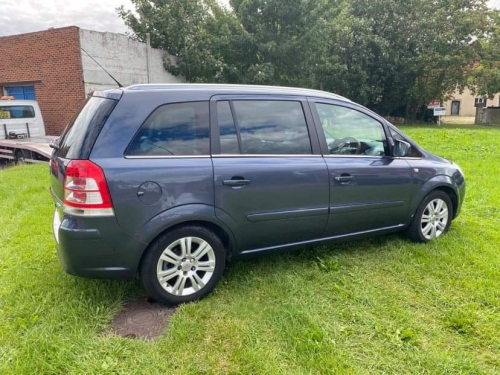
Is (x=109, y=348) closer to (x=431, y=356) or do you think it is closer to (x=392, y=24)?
(x=431, y=356)

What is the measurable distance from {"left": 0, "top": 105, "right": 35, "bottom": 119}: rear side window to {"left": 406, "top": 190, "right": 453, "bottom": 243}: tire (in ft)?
34.4

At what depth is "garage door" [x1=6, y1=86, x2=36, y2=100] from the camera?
1471 centimetres

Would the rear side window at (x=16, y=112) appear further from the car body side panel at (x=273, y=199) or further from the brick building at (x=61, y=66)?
the car body side panel at (x=273, y=199)

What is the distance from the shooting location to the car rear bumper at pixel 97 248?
253cm

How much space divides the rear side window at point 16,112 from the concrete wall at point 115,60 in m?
2.40

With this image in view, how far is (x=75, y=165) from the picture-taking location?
2.52 m

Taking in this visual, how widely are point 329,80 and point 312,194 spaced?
66.2ft

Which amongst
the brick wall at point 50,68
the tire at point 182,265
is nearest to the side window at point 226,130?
the tire at point 182,265

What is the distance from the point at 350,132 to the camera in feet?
12.0

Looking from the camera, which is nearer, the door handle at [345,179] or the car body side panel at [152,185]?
the car body side panel at [152,185]

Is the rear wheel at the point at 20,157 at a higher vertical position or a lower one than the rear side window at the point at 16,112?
lower

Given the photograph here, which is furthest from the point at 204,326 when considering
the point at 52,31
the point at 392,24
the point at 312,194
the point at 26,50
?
the point at 392,24

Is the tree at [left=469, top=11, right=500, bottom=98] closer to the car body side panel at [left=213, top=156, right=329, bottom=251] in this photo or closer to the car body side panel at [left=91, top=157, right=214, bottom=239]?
the car body side panel at [left=213, top=156, right=329, bottom=251]

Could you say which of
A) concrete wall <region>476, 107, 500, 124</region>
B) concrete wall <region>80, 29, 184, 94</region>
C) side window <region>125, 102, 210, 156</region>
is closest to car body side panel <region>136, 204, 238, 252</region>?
side window <region>125, 102, 210, 156</region>
